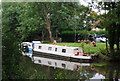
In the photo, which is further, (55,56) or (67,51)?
(55,56)

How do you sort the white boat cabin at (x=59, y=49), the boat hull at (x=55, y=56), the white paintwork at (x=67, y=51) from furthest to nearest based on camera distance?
the white boat cabin at (x=59, y=49) < the white paintwork at (x=67, y=51) < the boat hull at (x=55, y=56)

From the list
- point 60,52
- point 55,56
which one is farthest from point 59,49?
point 55,56

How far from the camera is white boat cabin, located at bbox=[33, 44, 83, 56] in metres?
5.06

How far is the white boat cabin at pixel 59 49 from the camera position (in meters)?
5.06

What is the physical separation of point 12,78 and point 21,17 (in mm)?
5128

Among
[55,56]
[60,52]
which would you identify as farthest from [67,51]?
[55,56]

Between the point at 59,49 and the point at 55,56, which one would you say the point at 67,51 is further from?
the point at 55,56

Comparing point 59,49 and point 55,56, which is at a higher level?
point 59,49

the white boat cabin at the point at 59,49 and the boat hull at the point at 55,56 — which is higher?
the white boat cabin at the point at 59,49

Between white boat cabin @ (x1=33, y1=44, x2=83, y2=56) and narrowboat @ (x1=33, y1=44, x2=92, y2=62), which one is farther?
white boat cabin @ (x1=33, y1=44, x2=83, y2=56)

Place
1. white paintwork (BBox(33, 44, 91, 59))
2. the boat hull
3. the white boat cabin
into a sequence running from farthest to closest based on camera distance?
the white boat cabin < white paintwork (BBox(33, 44, 91, 59)) < the boat hull

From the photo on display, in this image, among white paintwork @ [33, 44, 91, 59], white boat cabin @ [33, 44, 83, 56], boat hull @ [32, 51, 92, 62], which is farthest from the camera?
white boat cabin @ [33, 44, 83, 56]

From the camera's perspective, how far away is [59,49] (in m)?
5.36

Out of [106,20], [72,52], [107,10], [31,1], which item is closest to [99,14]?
[107,10]
